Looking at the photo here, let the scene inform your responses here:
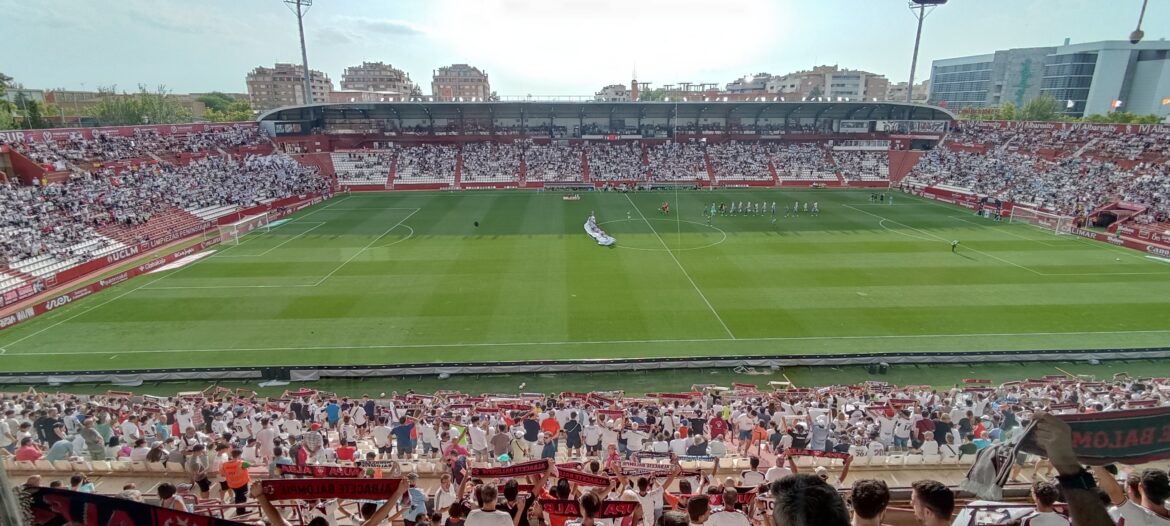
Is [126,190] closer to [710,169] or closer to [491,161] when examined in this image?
[491,161]

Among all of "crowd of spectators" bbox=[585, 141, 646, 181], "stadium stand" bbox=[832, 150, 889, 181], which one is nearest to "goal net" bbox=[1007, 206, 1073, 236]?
"stadium stand" bbox=[832, 150, 889, 181]

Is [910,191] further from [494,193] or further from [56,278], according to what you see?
[56,278]

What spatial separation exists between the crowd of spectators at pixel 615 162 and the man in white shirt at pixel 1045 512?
175 ft

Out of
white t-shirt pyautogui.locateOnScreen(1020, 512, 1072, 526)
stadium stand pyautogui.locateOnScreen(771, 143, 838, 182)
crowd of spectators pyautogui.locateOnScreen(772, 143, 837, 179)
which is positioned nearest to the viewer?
white t-shirt pyautogui.locateOnScreen(1020, 512, 1072, 526)

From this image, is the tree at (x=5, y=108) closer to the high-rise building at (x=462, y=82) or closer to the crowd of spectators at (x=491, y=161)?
the crowd of spectators at (x=491, y=161)

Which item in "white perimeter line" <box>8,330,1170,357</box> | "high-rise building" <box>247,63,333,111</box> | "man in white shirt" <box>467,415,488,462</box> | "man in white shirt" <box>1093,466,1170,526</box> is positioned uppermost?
"high-rise building" <box>247,63,333,111</box>

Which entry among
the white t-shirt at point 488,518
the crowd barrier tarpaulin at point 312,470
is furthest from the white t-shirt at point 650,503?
the crowd barrier tarpaulin at point 312,470

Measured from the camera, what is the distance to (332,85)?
167375mm

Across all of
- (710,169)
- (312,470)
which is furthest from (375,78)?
(312,470)

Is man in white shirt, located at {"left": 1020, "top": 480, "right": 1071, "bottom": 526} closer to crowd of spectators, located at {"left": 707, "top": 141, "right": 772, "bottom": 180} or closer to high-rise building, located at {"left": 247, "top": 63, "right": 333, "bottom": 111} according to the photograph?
crowd of spectators, located at {"left": 707, "top": 141, "right": 772, "bottom": 180}

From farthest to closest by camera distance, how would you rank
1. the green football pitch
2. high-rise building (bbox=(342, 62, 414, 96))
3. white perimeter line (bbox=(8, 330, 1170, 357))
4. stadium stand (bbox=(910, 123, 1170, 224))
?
high-rise building (bbox=(342, 62, 414, 96)) → stadium stand (bbox=(910, 123, 1170, 224)) → the green football pitch → white perimeter line (bbox=(8, 330, 1170, 357))

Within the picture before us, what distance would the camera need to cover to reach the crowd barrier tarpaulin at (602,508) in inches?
198

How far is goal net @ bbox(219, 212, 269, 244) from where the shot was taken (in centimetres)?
3409

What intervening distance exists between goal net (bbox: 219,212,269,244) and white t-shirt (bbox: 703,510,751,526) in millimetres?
36692
